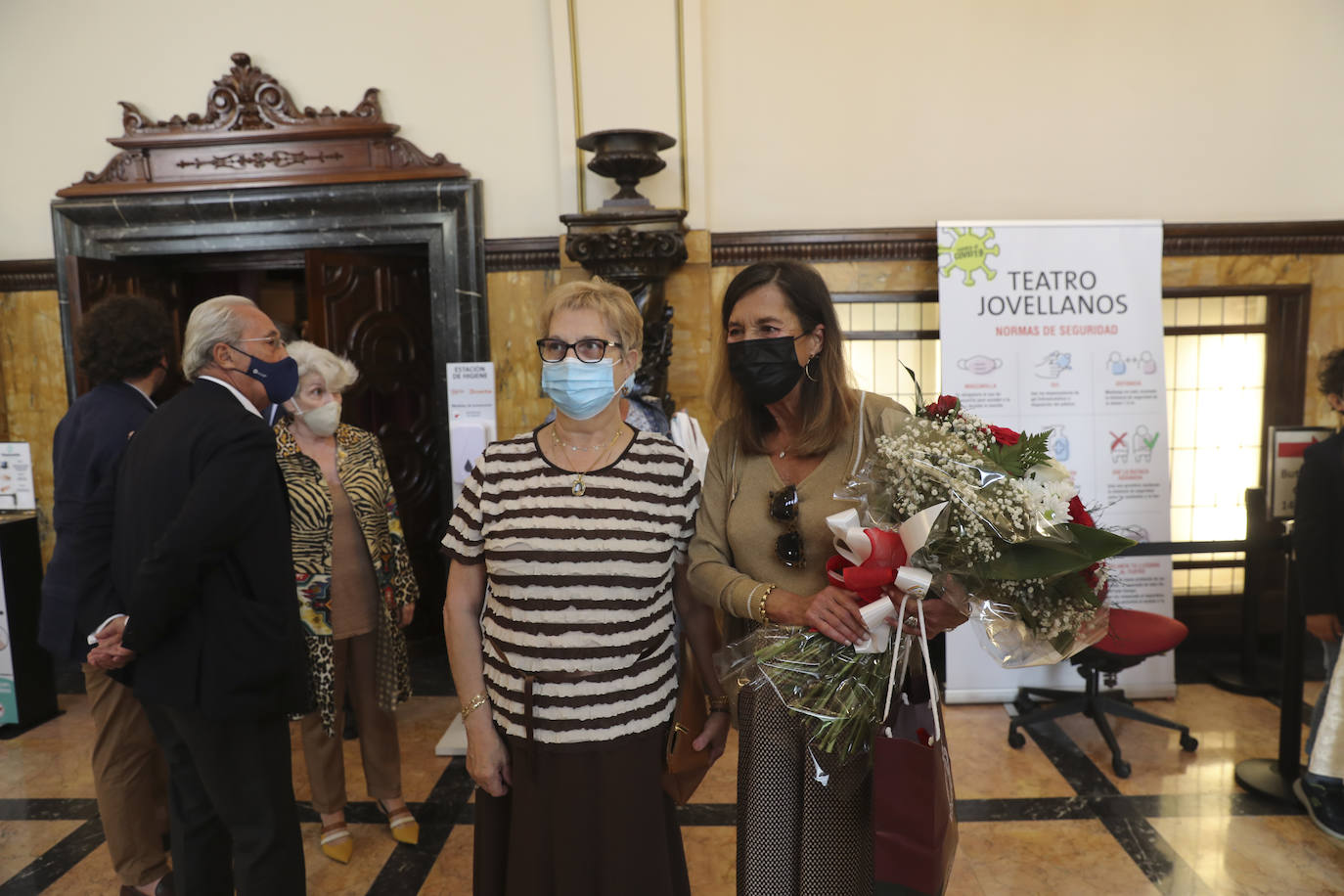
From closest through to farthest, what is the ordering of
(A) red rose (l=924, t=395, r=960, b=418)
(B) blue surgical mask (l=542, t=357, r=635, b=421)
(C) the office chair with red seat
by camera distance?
(A) red rose (l=924, t=395, r=960, b=418), (B) blue surgical mask (l=542, t=357, r=635, b=421), (C) the office chair with red seat

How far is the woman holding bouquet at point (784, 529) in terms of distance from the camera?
5.30 ft

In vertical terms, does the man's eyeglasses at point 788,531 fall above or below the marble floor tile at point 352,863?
above

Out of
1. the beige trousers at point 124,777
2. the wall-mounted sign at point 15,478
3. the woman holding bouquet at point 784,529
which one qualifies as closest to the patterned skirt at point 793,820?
the woman holding bouquet at point 784,529

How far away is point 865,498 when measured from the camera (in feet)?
4.84

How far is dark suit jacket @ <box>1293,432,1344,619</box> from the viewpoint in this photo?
2775mm

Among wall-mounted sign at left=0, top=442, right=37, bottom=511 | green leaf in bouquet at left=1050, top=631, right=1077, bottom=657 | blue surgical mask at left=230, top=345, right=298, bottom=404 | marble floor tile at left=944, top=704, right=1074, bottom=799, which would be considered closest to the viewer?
green leaf in bouquet at left=1050, top=631, right=1077, bottom=657

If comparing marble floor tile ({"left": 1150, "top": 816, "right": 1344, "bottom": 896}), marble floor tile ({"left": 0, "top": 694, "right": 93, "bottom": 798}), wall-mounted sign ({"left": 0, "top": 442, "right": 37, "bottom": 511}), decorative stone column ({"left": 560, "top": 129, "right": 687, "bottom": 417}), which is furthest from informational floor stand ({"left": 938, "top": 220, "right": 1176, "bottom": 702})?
wall-mounted sign ({"left": 0, "top": 442, "right": 37, "bottom": 511})

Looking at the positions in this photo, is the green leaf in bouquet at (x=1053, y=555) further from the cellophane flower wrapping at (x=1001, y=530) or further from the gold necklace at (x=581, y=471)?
the gold necklace at (x=581, y=471)

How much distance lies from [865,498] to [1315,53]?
4.50 m

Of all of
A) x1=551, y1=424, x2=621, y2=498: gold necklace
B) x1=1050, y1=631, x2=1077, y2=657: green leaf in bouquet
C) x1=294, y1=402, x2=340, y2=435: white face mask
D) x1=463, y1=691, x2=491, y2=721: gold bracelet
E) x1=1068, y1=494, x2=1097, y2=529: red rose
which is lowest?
x1=463, y1=691, x2=491, y2=721: gold bracelet

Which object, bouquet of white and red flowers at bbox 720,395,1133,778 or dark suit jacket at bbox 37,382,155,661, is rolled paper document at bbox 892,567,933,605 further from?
dark suit jacket at bbox 37,382,155,661

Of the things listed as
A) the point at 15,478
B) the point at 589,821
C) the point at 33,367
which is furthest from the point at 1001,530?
the point at 33,367

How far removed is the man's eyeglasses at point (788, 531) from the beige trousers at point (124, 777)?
2.13 metres

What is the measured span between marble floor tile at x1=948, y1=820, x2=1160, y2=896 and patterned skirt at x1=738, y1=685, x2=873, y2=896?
118 cm
